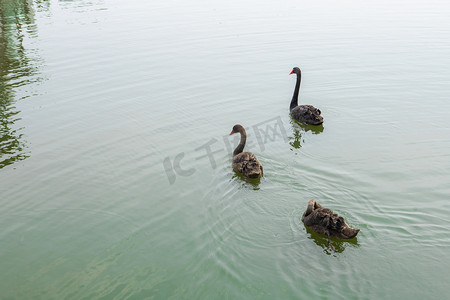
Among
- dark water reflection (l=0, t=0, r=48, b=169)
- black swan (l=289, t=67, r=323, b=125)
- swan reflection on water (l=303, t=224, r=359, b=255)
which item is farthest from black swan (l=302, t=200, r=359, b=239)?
dark water reflection (l=0, t=0, r=48, b=169)

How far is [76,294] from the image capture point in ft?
17.6

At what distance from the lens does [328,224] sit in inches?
227

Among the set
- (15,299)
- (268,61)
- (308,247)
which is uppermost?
(268,61)

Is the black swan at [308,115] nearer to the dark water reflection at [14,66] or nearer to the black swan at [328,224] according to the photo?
the black swan at [328,224]

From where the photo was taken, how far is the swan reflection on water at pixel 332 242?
5773mm

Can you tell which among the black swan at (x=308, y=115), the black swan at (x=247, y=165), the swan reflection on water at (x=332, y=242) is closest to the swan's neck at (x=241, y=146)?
the black swan at (x=247, y=165)

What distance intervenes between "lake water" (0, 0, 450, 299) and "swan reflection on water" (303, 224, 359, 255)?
27 millimetres

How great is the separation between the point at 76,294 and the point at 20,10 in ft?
73.7

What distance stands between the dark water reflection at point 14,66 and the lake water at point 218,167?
0.08 m

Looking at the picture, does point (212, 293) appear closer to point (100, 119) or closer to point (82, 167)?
point (82, 167)

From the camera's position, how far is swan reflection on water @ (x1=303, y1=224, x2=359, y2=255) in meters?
5.77

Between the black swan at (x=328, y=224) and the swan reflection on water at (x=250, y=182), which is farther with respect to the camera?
the swan reflection on water at (x=250, y=182)

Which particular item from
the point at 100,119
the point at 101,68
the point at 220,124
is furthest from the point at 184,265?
the point at 101,68

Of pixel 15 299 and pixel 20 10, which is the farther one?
pixel 20 10
